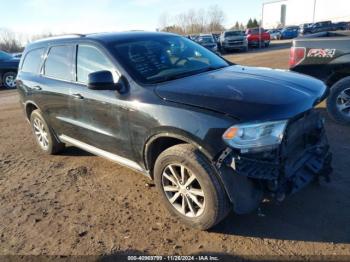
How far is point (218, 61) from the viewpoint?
439 centimetres

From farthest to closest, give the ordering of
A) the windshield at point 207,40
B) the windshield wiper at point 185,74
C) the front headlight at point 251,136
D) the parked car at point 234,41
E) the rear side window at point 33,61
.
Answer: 1. the parked car at point 234,41
2. the windshield at point 207,40
3. the rear side window at point 33,61
4. the windshield wiper at point 185,74
5. the front headlight at point 251,136

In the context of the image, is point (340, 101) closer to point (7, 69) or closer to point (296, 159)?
point (296, 159)

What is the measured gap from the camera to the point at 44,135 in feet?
18.1

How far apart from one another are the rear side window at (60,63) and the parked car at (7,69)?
445 inches

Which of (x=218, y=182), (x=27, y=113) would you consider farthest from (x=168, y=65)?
(x=27, y=113)

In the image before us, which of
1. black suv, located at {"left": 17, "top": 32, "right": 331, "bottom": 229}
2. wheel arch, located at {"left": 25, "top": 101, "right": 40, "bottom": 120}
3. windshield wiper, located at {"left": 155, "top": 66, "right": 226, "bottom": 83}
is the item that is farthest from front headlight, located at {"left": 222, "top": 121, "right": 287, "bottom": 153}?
wheel arch, located at {"left": 25, "top": 101, "right": 40, "bottom": 120}

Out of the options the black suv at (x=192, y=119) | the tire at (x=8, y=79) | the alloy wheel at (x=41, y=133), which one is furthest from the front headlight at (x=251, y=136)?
the tire at (x=8, y=79)

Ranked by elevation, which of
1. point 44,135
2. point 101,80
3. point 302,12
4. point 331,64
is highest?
point 101,80

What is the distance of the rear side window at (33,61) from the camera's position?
17.0 feet

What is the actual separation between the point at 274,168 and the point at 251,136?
0.33 m

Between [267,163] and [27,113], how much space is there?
4591 millimetres

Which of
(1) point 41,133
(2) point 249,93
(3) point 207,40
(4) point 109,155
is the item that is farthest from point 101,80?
(3) point 207,40

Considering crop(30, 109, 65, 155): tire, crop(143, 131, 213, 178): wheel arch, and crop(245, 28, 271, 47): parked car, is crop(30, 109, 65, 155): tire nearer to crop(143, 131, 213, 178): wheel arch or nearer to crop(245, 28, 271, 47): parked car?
crop(143, 131, 213, 178): wheel arch

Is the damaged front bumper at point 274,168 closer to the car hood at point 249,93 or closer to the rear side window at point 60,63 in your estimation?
the car hood at point 249,93
